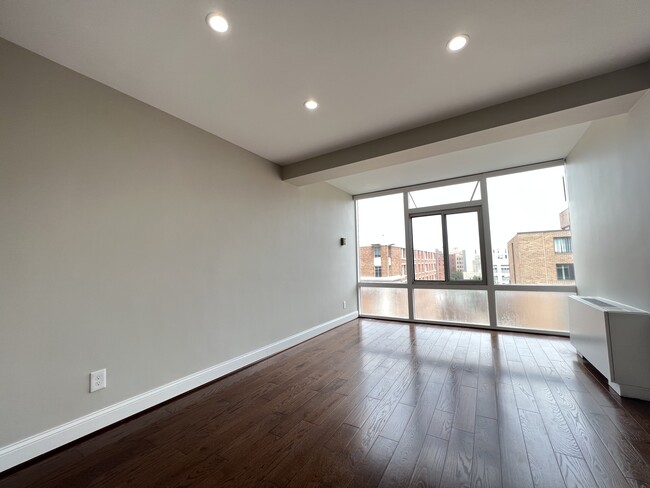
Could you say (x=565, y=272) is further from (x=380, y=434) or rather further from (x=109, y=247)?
(x=109, y=247)

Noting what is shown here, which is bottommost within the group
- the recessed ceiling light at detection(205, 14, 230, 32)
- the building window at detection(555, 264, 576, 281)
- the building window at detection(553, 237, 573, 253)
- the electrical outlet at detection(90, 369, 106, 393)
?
the electrical outlet at detection(90, 369, 106, 393)

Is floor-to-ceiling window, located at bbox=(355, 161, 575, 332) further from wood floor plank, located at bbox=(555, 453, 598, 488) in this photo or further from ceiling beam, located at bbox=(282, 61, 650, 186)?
wood floor plank, located at bbox=(555, 453, 598, 488)

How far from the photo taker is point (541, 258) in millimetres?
4168

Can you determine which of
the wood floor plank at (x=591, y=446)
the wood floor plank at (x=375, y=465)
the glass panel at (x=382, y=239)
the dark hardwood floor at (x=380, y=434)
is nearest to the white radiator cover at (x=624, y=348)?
the dark hardwood floor at (x=380, y=434)

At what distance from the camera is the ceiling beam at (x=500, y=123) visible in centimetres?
212

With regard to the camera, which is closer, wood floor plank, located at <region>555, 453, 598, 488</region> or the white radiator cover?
wood floor plank, located at <region>555, 453, 598, 488</region>

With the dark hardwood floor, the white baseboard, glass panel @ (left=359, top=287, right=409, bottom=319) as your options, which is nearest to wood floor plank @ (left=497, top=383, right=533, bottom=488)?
the dark hardwood floor

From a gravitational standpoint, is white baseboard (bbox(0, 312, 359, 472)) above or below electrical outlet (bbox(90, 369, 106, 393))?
below

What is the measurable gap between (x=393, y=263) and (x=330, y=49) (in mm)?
4171

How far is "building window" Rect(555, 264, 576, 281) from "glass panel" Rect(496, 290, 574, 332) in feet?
0.78

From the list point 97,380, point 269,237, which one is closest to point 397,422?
point 97,380

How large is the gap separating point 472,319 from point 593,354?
1973 mm

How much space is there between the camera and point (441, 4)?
60.6 inches

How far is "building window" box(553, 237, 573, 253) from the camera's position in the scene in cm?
403
